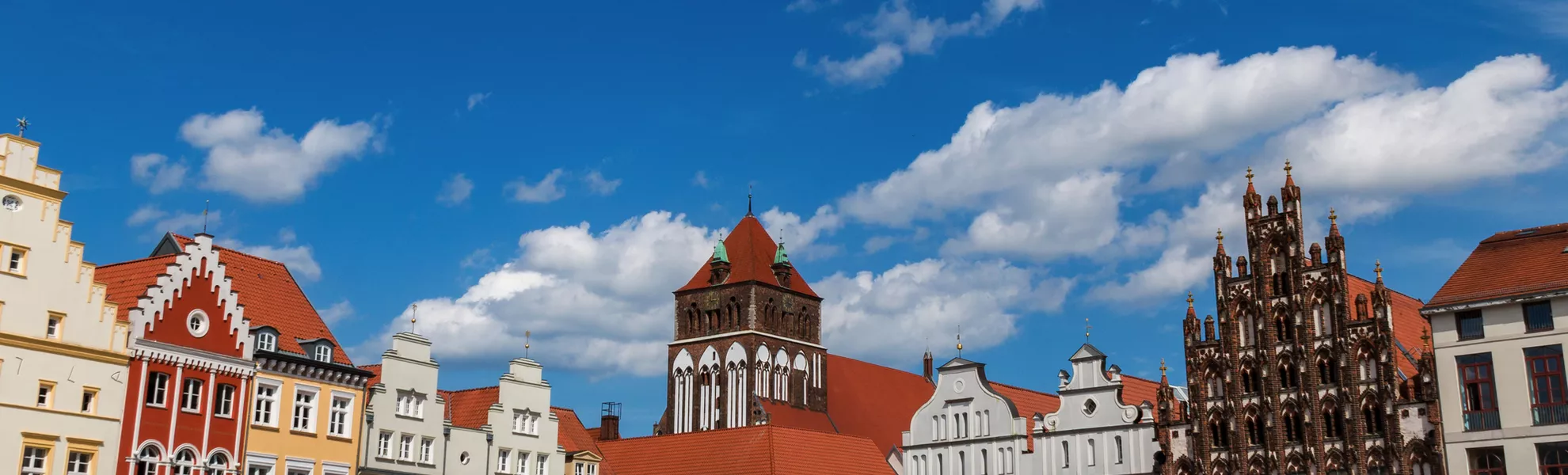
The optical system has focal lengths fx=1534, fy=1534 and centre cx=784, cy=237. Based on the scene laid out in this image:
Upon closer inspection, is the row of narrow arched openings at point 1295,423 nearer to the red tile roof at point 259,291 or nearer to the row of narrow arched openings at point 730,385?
the red tile roof at point 259,291

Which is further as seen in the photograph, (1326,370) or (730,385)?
(730,385)

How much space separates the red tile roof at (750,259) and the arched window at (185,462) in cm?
5790

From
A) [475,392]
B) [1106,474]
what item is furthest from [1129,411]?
[475,392]

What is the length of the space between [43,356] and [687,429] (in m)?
60.9

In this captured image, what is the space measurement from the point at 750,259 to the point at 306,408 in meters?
54.8

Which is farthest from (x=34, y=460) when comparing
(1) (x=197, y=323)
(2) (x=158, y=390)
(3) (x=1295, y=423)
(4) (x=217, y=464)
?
(3) (x=1295, y=423)

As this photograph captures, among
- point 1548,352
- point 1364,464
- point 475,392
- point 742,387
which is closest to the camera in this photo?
point 1548,352

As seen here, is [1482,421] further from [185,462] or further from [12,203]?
[12,203]

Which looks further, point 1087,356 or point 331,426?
point 1087,356

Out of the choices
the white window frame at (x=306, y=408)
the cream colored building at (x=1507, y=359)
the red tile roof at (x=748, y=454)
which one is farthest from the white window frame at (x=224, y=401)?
the cream colored building at (x=1507, y=359)

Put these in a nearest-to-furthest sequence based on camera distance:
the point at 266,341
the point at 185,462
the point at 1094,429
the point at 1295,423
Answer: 1. the point at 185,462
2. the point at 266,341
3. the point at 1295,423
4. the point at 1094,429

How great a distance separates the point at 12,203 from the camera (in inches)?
1955

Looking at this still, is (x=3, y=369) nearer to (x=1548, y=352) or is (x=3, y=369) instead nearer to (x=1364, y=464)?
(x=1364, y=464)

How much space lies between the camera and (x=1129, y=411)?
213 feet
